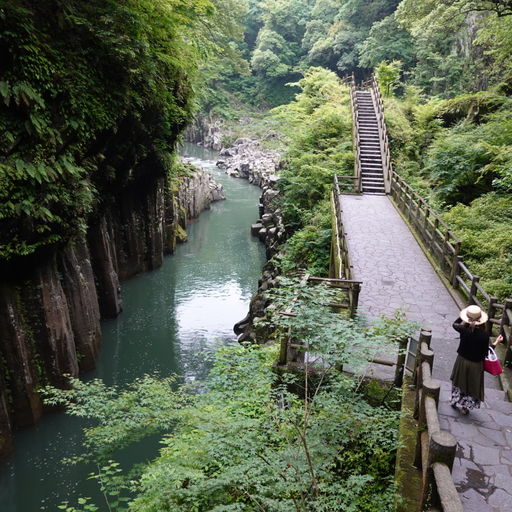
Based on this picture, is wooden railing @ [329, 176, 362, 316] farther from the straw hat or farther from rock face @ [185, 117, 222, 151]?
Answer: rock face @ [185, 117, 222, 151]

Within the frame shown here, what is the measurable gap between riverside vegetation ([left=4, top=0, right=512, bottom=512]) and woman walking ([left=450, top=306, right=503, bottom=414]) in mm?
1059

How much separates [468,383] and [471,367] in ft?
0.72

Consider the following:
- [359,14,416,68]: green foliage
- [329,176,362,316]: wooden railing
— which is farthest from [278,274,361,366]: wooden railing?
[359,14,416,68]: green foliage

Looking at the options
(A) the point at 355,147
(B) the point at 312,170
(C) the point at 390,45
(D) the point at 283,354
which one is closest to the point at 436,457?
(D) the point at 283,354

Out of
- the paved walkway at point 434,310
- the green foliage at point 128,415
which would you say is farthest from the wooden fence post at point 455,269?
the green foliage at point 128,415

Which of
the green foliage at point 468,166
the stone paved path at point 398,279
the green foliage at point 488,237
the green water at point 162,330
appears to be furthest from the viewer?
the green foliage at point 468,166

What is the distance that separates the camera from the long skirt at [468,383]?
19.1 ft

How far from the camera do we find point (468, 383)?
5.86 meters

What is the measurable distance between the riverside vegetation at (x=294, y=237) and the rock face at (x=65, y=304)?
135cm

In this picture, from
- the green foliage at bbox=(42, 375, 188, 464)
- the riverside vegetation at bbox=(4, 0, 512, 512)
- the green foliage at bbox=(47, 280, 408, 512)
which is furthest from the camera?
the green foliage at bbox=(42, 375, 188, 464)

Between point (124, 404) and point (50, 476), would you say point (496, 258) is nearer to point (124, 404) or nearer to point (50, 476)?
point (124, 404)

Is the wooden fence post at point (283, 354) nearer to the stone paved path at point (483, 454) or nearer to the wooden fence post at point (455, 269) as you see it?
the stone paved path at point (483, 454)

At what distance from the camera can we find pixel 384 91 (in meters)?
32.6

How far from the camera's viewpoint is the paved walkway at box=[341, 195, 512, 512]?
16.0 ft
